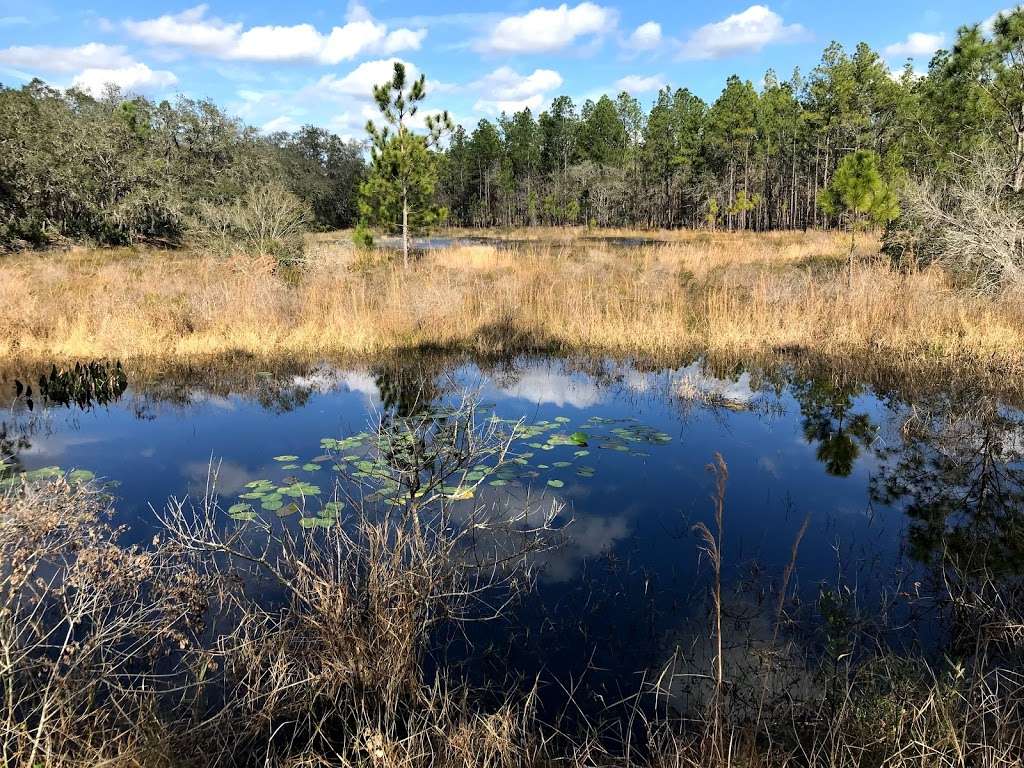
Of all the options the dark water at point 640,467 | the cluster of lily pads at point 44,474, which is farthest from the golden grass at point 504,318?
the cluster of lily pads at point 44,474

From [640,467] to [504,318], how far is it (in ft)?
19.9

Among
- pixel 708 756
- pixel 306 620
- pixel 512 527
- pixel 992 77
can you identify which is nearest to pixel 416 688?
pixel 306 620

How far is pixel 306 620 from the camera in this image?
298 centimetres

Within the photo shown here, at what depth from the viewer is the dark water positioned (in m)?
3.61

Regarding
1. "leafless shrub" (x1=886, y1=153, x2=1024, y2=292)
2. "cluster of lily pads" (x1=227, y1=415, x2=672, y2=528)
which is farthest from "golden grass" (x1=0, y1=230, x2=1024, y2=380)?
"cluster of lily pads" (x1=227, y1=415, x2=672, y2=528)

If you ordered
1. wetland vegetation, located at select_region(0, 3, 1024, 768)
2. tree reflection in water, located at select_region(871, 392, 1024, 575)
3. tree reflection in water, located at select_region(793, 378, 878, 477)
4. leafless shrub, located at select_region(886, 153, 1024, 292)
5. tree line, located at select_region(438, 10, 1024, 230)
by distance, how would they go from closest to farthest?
wetland vegetation, located at select_region(0, 3, 1024, 768) < tree reflection in water, located at select_region(871, 392, 1024, 575) < tree reflection in water, located at select_region(793, 378, 878, 477) < leafless shrub, located at select_region(886, 153, 1024, 292) < tree line, located at select_region(438, 10, 1024, 230)

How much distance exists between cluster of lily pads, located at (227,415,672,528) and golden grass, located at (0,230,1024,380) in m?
3.69

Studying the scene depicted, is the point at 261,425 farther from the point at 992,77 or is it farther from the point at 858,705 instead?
the point at 992,77

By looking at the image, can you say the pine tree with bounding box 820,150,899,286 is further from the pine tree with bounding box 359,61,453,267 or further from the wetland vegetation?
the pine tree with bounding box 359,61,453,267

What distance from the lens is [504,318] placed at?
1127 centimetres

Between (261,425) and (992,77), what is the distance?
1531 centimetres

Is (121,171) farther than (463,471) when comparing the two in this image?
Yes

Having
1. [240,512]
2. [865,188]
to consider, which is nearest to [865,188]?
[865,188]

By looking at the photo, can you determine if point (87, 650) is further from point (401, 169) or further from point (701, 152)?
point (701, 152)
